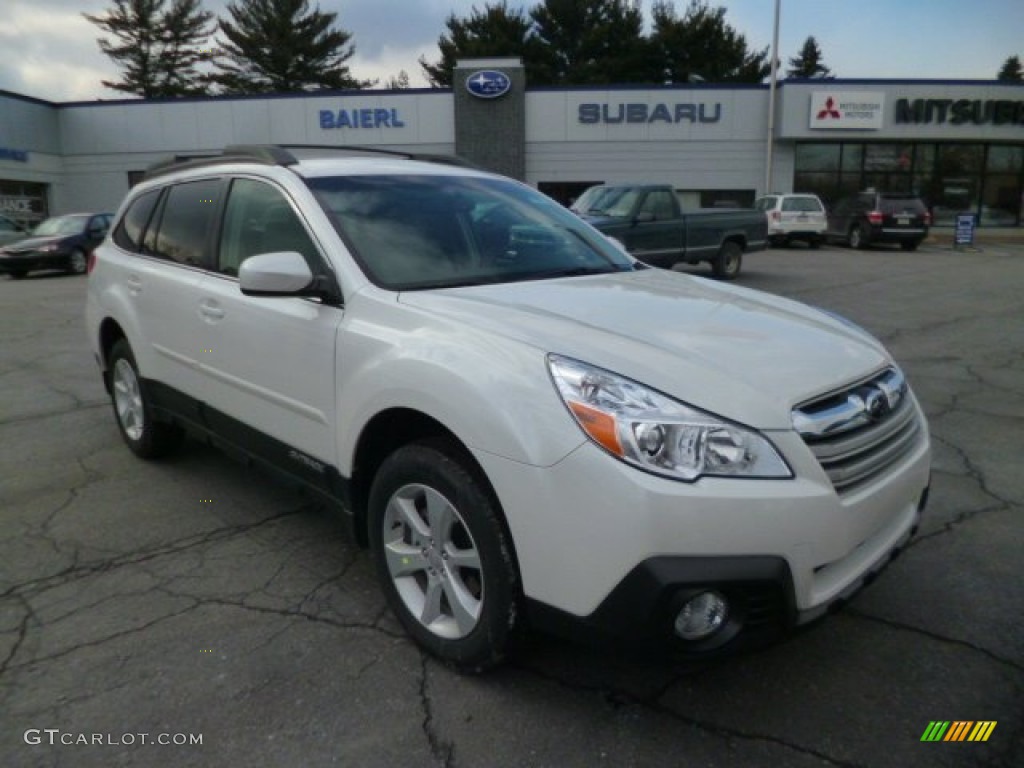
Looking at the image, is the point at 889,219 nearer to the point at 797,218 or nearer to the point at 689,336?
the point at 797,218

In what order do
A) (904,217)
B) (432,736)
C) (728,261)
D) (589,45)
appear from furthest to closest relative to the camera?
(589,45)
(904,217)
(728,261)
(432,736)

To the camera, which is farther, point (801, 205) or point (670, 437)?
point (801, 205)

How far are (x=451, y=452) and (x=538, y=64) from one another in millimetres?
50732

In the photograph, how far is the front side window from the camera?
3178 mm

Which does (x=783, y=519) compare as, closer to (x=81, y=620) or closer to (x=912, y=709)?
(x=912, y=709)

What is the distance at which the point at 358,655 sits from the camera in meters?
2.71

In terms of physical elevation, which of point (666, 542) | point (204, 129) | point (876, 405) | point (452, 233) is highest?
point (204, 129)

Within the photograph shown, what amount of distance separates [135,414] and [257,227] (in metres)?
1.94

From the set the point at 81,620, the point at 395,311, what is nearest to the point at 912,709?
the point at 395,311

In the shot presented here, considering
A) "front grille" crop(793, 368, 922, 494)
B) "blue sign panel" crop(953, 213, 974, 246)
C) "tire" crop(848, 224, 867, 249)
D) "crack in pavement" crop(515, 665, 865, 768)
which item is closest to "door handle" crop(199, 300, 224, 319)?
"crack in pavement" crop(515, 665, 865, 768)

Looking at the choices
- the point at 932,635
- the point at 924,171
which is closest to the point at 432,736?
the point at 932,635

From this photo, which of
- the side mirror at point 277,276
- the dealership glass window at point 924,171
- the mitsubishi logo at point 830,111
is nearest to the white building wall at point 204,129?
the mitsubishi logo at point 830,111

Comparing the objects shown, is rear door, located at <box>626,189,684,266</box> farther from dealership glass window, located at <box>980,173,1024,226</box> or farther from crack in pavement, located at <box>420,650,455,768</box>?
dealership glass window, located at <box>980,173,1024,226</box>

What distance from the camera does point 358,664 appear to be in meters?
2.65
